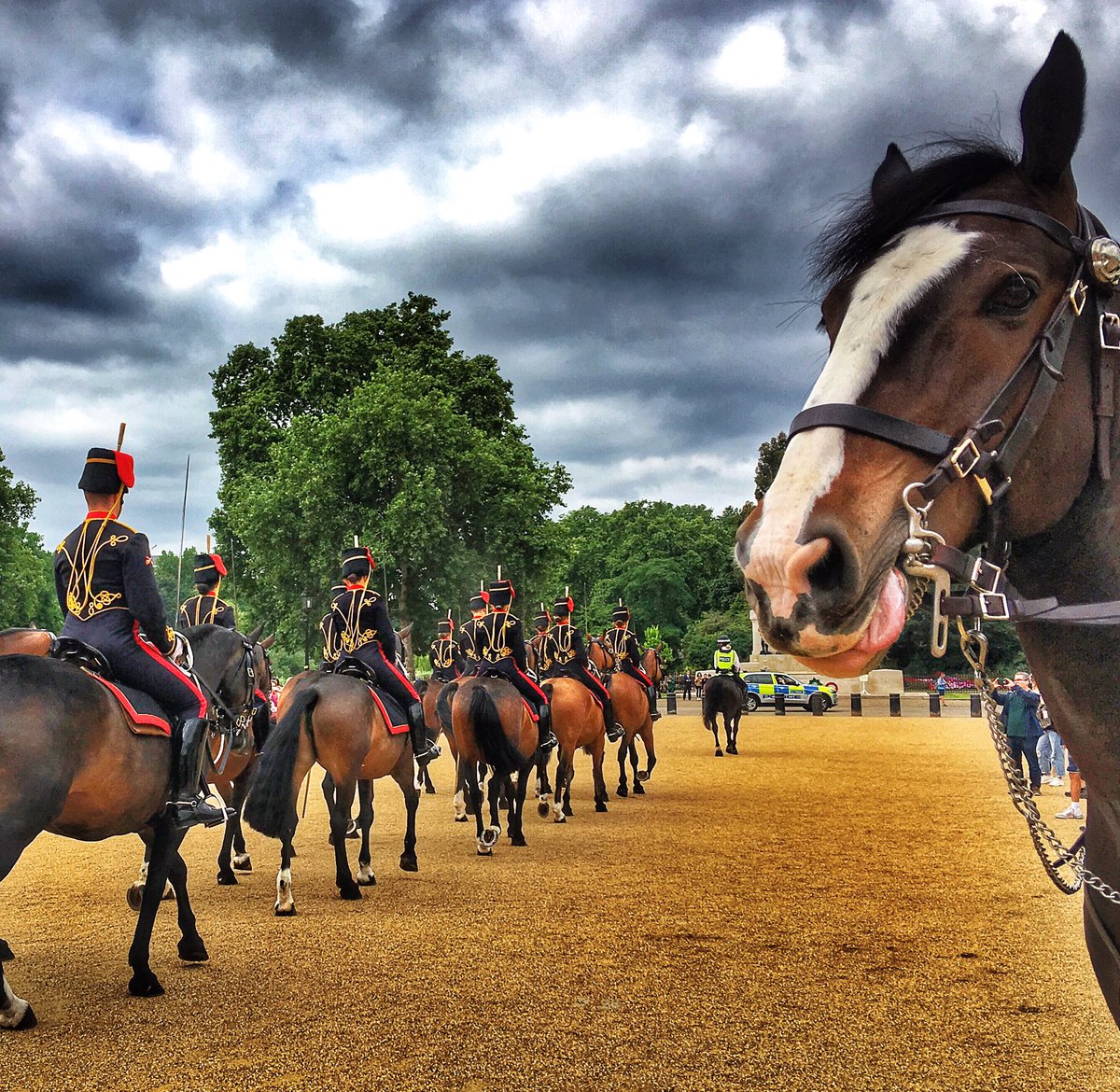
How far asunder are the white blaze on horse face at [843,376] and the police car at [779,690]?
39892mm

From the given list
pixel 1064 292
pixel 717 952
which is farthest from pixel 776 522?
pixel 717 952

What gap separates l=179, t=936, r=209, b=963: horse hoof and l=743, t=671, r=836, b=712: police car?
35948 mm

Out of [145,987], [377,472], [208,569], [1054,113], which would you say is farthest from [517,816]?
[377,472]

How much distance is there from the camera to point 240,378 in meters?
35.8

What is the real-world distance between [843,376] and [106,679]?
16.4ft

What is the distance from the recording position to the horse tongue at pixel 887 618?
1.70 metres

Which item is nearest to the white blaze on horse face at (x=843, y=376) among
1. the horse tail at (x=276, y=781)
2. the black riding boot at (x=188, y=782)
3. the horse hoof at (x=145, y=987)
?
the black riding boot at (x=188, y=782)

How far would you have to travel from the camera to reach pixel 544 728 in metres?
12.1

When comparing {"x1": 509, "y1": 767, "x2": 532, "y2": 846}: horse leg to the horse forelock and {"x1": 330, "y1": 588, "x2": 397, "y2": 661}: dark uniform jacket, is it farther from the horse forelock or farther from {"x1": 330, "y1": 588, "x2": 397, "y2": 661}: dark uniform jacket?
the horse forelock

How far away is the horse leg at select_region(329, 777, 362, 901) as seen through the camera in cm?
859

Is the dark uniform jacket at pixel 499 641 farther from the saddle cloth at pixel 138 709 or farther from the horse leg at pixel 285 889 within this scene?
the saddle cloth at pixel 138 709

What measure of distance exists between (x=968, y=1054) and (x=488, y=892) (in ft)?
15.6

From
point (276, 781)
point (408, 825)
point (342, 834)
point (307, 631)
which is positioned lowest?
point (408, 825)

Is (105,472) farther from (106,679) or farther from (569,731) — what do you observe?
(569,731)
